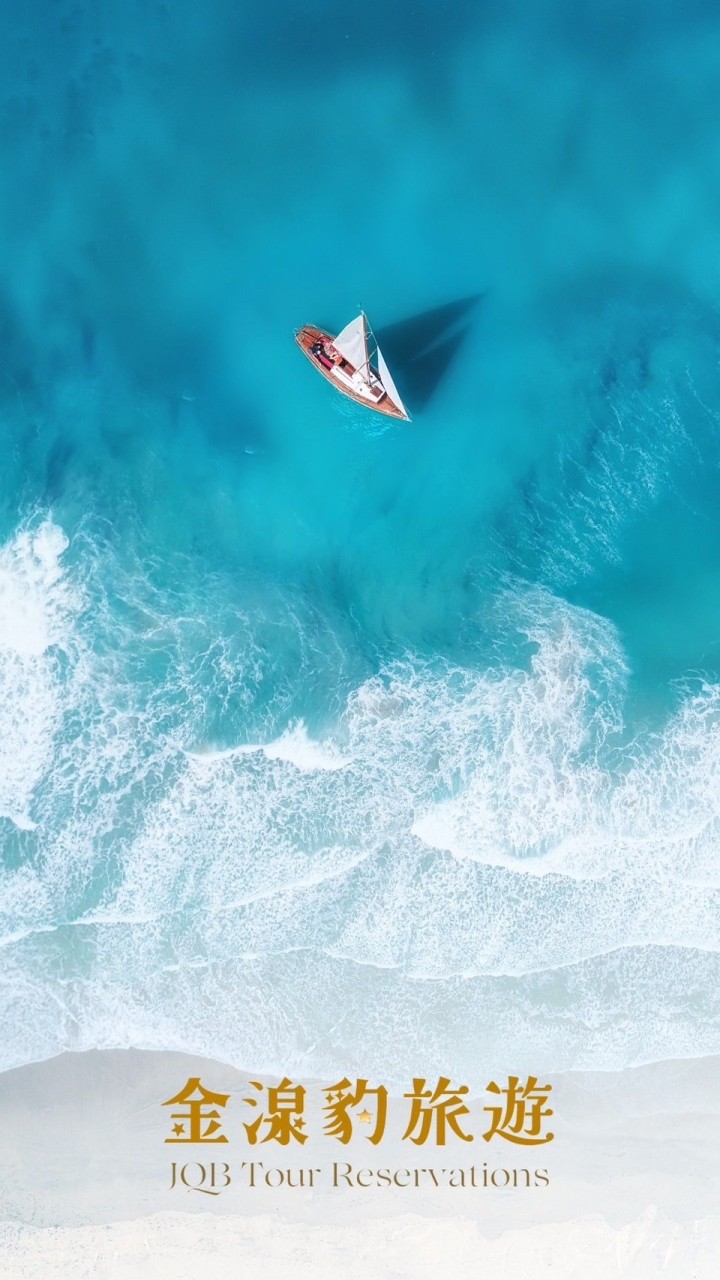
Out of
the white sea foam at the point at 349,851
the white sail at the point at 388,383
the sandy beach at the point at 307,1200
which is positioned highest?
the white sail at the point at 388,383

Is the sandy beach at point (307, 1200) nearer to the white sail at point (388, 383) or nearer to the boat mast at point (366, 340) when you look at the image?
the white sail at point (388, 383)

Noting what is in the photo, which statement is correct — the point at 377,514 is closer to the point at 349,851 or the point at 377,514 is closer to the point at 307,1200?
the point at 349,851

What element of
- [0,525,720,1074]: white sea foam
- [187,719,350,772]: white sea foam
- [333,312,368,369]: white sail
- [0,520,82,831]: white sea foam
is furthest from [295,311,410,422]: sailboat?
[187,719,350,772]: white sea foam

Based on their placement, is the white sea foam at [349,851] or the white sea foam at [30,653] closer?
the white sea foam at [349,851]

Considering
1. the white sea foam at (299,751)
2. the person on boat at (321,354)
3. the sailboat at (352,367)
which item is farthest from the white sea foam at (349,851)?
the person on boat at (321,354)

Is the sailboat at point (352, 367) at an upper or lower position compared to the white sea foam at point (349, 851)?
upper

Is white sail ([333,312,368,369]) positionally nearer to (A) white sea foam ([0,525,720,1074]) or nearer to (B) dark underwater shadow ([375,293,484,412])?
(B) dark underwater shadow ([375,293,484,412])

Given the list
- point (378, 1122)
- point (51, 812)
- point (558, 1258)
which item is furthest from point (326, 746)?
point (558, 1258)

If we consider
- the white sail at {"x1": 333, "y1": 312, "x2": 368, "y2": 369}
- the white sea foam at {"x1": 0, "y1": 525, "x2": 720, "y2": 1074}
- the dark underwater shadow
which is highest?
the dark underwater shadow
